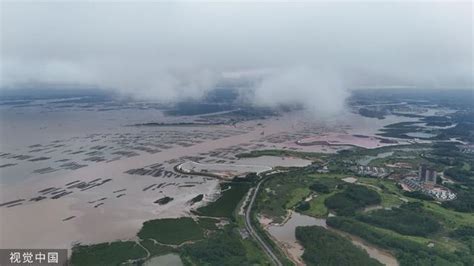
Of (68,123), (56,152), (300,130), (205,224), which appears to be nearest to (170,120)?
(68,123)

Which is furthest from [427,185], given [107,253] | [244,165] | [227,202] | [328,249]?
[107,253]

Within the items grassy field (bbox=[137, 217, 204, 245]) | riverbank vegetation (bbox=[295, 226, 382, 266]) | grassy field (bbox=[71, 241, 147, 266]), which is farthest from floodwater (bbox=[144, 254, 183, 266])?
riverbank vegetation (bbox=[295, 226, 382, 266])

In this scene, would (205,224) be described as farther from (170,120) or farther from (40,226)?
(170,120)

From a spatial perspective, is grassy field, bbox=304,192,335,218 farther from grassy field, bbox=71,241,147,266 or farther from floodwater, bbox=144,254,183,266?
grassy field, bbox=71,241,147,266

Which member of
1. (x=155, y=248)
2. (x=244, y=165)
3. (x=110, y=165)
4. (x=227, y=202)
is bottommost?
(x=155, y=248)

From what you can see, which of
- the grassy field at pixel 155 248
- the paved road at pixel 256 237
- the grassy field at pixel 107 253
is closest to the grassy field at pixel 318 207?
the paved road at pixel 256 237

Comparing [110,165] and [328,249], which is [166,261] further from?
[110,165]
